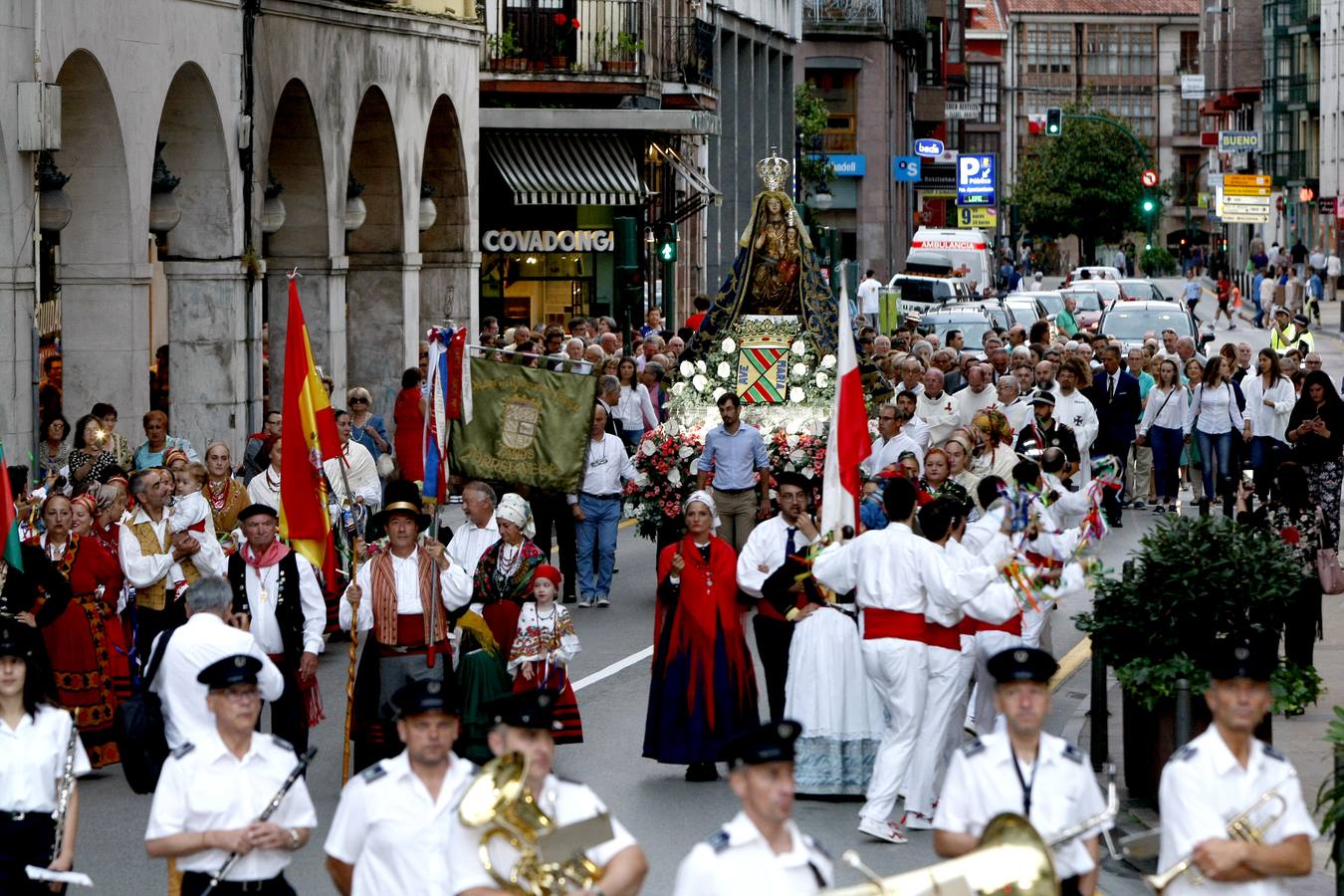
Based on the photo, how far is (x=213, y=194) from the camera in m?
24.3

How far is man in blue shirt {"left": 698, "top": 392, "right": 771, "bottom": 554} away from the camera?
19438 millimetres

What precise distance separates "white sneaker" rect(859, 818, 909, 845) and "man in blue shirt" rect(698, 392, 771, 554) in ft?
24.2

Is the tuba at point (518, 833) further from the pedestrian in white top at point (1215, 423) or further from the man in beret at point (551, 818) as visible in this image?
the pedestrian in white top at point (1215, 423)

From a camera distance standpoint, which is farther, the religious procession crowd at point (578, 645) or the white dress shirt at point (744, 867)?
the religious procession crowd at point (578, 645)

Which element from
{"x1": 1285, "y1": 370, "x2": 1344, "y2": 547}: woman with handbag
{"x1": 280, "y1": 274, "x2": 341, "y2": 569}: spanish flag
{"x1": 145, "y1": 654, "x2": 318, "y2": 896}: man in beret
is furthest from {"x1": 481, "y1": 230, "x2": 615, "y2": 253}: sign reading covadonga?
{"x1": 145, "y1": 654, "x2": 318, "y2": 896}: man in beret

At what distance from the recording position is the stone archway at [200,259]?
2425 centimetres

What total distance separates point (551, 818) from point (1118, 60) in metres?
162

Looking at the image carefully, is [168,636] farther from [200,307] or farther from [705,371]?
[200,307]

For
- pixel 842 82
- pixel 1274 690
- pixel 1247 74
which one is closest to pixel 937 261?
pixel 842 82

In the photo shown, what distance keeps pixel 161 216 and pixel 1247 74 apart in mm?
104691

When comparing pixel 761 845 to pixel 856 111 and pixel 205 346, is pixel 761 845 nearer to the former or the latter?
pixel 205 346

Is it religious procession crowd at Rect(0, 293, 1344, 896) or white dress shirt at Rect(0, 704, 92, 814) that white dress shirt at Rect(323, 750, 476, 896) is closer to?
religious procession crowd at Rect(0, 293, 1344, 896)

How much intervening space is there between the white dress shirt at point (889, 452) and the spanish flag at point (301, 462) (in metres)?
6.18

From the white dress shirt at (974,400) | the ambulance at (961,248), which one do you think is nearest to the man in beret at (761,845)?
the white dress shirt at (974,400)
